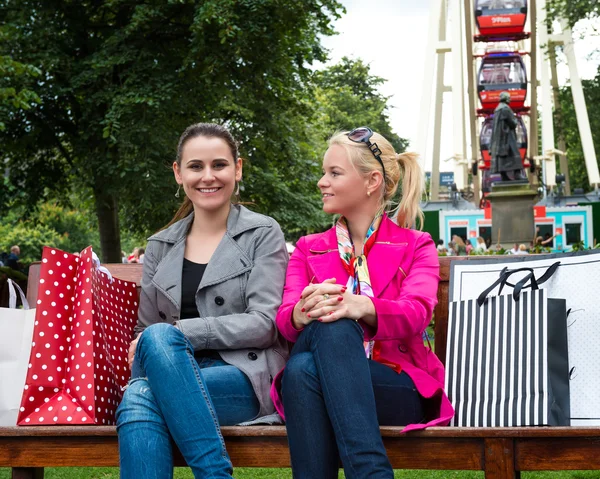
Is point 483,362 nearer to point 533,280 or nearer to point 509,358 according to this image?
point 509,358

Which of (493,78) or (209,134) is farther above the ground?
(493,78)

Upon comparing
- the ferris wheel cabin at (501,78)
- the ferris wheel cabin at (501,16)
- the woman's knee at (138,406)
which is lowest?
the woman's knee at (138,406)

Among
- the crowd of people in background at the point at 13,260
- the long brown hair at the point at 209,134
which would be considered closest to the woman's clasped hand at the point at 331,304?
the long brown hair at the point at 209,134

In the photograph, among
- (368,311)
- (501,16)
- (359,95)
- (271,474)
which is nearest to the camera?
(368,311)

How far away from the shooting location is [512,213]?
20.7 m

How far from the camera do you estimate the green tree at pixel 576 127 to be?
893 inches

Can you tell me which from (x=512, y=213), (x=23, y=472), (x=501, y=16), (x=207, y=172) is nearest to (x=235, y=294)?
(x=207, y=172)

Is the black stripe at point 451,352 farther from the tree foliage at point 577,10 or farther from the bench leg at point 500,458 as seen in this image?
the tree foliage at point 577,10

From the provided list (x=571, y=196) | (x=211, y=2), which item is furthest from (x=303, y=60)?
(x=571, y=196)

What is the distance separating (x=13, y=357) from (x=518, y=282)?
1894 mm

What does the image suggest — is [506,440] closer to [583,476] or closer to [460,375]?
[460,375]

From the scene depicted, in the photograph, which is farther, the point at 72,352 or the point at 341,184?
the point at 341,184

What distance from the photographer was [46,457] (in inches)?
117

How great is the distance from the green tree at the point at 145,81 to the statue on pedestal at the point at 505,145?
6.18 m
